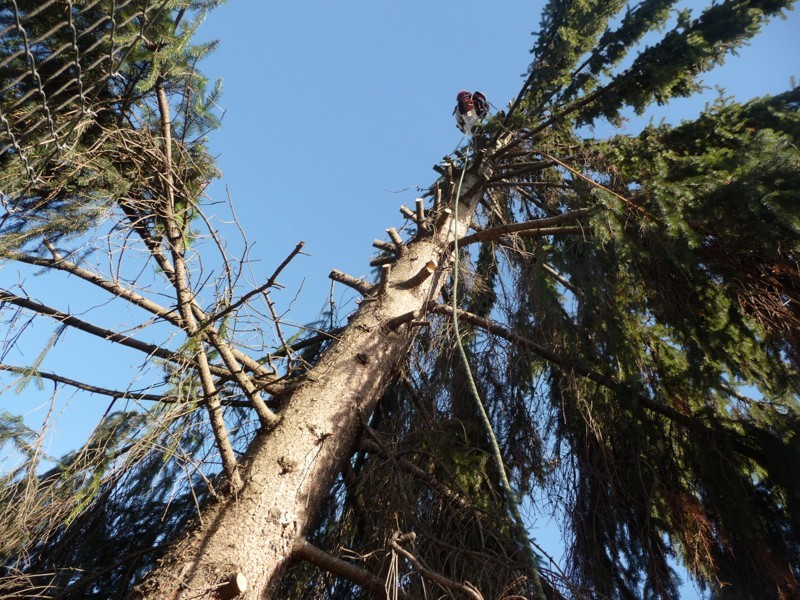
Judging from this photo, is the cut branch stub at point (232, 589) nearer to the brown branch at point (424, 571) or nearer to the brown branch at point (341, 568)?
the brown branch at point (341, 568)

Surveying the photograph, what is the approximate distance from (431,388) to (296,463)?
4.68 ft

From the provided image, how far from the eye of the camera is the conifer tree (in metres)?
2.82

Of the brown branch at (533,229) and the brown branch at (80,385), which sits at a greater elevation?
the brown branch at (533,229)

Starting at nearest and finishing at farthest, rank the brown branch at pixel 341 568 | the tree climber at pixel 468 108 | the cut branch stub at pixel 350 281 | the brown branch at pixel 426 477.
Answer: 1. the brown branch at pixel 341 568
2. the brown branch at pixel 426 477
3. the cut branch stub at pixel 350 281
4. the tree climber at pixel 468 108

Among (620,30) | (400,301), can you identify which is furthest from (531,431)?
(620,30)

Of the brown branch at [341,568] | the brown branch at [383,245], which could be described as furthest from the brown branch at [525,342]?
the brown branch at [341,568]

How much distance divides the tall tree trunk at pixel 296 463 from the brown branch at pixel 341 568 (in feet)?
0.19

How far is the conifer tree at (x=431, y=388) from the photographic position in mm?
2818

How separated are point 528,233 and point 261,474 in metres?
2.60

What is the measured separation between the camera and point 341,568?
2.87 metres

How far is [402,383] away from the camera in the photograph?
14.0ft

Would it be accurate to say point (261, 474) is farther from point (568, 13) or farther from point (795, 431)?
point (568, 13)

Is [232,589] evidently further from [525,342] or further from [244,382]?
[525,342]

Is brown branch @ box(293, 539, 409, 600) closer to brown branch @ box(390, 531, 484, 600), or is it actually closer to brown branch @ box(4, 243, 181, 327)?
brown branch @ box(390, 531, 484, 600)
